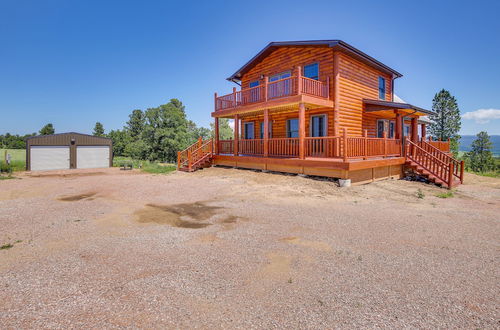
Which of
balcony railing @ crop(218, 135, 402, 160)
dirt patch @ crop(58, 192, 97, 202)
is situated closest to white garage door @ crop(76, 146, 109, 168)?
balcony railing @ crop(218, 135, 402, 160)

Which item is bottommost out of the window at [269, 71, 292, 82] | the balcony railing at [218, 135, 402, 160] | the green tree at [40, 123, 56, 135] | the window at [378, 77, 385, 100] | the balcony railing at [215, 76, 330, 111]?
the balcony railing at [218, 135, 402, 160]

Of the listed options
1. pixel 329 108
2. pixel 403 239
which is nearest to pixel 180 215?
pixel 403 239

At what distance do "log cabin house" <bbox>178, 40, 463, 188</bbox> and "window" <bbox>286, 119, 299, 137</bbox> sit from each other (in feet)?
0.21

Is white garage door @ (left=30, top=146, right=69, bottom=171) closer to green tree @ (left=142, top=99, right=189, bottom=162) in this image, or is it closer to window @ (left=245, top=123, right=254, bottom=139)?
green tree @ (left=142, top=99, right=189, bottom=162)

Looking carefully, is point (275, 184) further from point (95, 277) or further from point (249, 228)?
point (95, 277)

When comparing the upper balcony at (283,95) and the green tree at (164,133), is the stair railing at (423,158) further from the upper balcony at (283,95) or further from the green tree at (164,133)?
the green tree at (164,133)

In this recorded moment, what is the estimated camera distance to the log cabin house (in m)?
12.2

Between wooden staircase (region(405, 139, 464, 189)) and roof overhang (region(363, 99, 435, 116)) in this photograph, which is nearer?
wooden staircase (region(405, 139, 464, 189))

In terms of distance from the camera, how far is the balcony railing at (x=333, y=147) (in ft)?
36.9

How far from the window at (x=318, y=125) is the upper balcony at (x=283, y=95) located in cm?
122

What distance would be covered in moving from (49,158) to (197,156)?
1666 centimetres

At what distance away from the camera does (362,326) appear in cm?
268

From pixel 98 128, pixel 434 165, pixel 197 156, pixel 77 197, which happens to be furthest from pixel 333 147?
pixel 98 128

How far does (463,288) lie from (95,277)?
495 centimetres
